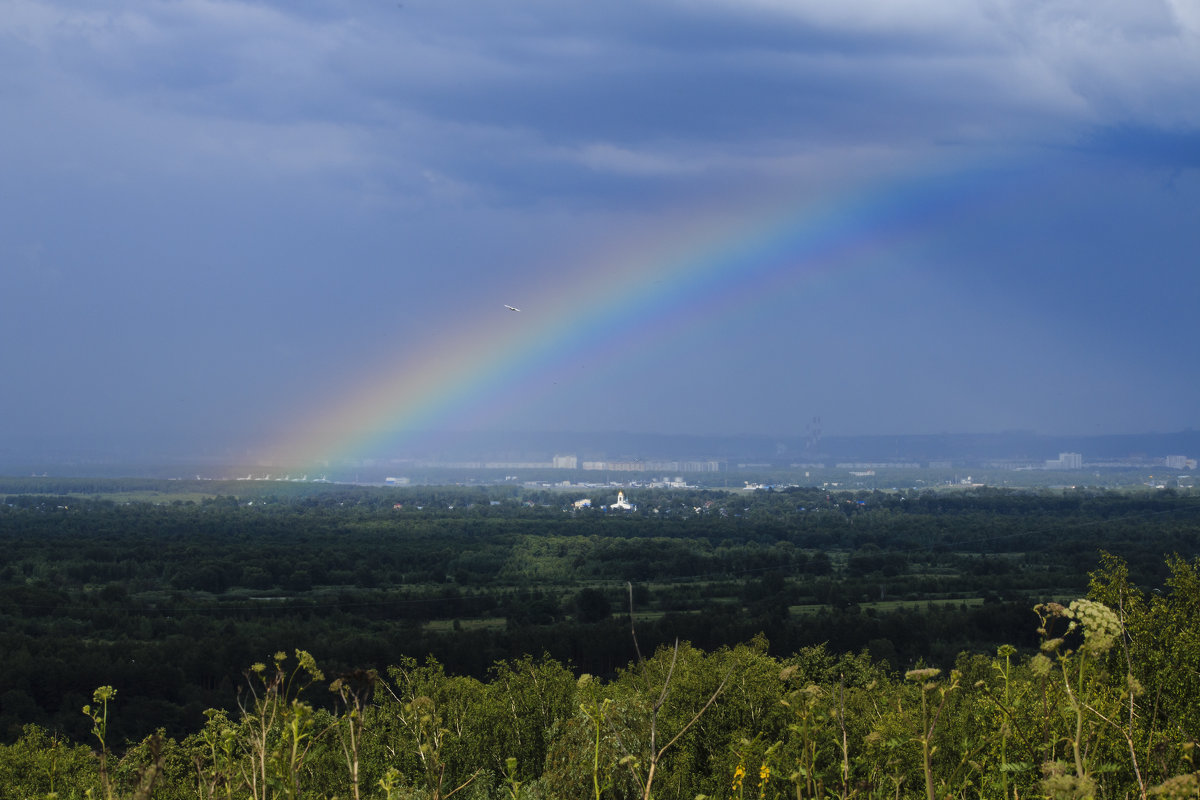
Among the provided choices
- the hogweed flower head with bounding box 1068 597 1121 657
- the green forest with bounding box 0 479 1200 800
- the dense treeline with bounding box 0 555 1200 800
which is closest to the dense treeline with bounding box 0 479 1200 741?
the green forest with bounding box 0 479 1200 800

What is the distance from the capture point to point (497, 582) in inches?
3364

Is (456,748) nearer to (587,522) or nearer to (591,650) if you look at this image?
(591,650)

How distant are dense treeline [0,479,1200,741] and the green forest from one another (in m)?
0.37

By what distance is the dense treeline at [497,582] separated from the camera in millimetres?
47969

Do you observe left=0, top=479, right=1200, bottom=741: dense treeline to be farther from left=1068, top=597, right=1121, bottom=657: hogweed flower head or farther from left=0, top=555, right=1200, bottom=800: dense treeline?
left=1068, top=597, right=1121, bottom=657: hogweed flower head

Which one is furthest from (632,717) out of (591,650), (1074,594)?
(1074,594)

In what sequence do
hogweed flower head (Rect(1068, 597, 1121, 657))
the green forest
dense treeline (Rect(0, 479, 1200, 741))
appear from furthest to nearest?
dense treeline (Rect(0, 479, 1200, 741)) → the green forest → hogweed flower head (Rect(1068, 597, 1121, 657))

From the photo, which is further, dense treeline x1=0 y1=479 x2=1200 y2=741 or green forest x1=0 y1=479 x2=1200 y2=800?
dense treeline x1=0 y1=479 x2=1200 y2=741

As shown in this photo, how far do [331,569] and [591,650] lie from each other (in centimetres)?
4432

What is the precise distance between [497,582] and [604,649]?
34.0 meters

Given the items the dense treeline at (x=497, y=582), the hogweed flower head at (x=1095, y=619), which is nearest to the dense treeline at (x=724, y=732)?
the hogweed flower head at (x=1095, y=619)

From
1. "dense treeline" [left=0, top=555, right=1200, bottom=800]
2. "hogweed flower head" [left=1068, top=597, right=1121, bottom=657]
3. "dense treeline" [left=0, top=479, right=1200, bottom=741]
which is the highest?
"hogweed flower head" [left=1068, top=597, right=1121, bottom=657]

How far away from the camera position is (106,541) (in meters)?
101

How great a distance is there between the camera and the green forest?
15.3ft
